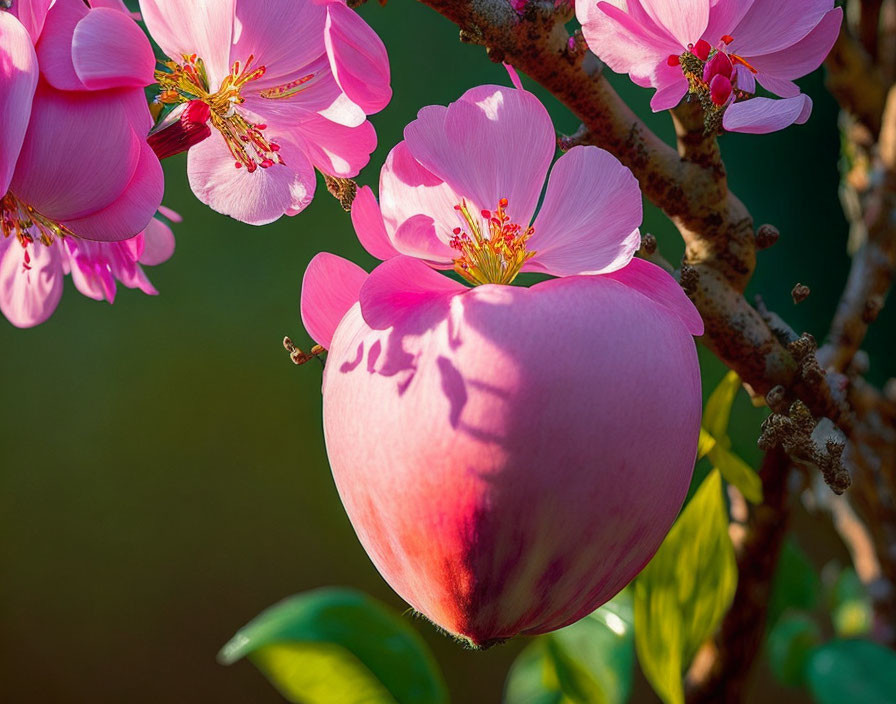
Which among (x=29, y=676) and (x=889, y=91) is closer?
(x=889, y=91)

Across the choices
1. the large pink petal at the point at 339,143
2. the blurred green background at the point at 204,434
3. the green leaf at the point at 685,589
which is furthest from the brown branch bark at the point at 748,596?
the blurred green background at the point at 204,434

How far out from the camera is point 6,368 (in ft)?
4.26

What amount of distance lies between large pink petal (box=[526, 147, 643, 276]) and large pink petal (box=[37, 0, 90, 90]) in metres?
0.12

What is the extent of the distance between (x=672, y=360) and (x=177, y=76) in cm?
15

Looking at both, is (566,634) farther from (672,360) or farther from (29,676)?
(29,676)

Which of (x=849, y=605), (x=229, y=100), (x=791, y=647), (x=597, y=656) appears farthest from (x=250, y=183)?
(x=849, y=605)

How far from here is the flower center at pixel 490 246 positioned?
23cm

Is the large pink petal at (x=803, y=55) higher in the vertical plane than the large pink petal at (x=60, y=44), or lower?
lower

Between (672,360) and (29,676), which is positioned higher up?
(672,360)

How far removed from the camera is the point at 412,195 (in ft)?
0.77

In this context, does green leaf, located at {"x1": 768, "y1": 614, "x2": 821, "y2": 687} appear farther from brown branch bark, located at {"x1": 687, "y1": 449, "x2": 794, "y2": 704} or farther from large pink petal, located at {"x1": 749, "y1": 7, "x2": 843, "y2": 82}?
large pink petal, located at {"x1": 749, "y1": 7, "x2": 843, "y2": 82}

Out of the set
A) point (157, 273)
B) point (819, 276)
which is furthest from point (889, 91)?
point (157, 273)

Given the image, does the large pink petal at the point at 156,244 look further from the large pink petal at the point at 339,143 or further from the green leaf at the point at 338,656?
the green leaf at the point at 338,656

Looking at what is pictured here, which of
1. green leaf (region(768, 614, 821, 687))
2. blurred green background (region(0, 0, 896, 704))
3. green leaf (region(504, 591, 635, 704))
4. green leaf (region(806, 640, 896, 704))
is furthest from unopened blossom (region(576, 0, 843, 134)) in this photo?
blurred green background (region(0, 0, 896, 704))
